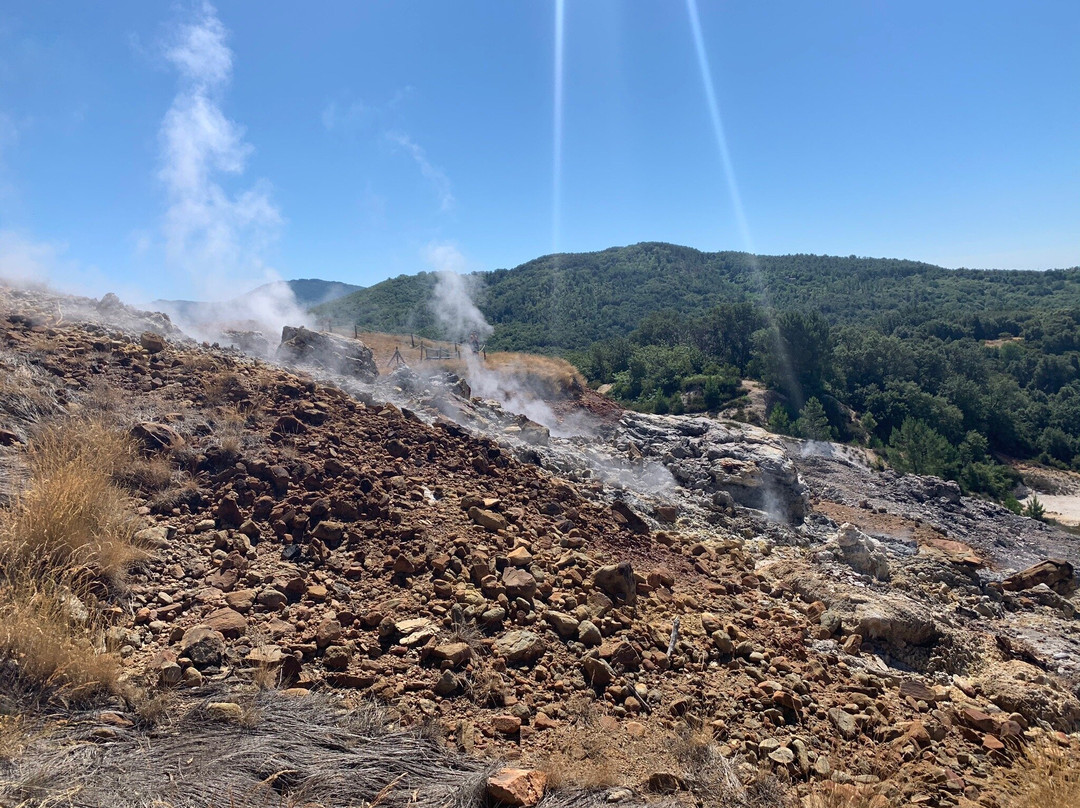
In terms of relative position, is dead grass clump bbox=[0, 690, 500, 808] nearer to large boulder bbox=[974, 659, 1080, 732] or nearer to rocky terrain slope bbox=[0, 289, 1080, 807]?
rocky terrain slope bbox=[0, 289, 1080, 807]

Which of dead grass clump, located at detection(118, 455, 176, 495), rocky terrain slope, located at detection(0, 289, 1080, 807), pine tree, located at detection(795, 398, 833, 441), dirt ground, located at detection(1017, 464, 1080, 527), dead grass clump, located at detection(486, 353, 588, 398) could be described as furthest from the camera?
pine tree, located at detection(795, 398, 833, 441)

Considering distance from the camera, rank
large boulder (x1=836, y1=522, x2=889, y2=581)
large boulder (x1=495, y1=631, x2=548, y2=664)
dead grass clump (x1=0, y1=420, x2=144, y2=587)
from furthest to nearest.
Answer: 1. large boulder (x1=836, y1=522, x2=889, y2=581)
2. large boulder (x1=495, y1=631, x2=548, y2=664)
3. dead grass clump (x1=0, y1=420, x2=144, y2=587)

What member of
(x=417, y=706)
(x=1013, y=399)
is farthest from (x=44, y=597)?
(x=1013, y=399)

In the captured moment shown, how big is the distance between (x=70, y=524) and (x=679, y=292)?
6770cm

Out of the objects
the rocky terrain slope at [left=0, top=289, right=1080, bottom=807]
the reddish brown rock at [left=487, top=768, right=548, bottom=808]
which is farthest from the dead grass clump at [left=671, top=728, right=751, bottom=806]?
the reddish brown rock at [left=487, top=768, right=548, bottom=808]

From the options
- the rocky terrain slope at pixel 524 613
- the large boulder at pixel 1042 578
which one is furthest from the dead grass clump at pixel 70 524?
the large boulder at pixel 1042 578

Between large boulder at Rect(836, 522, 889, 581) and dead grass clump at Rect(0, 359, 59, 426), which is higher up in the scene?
dead grass clump at Rect(0, 359, 59, 426)

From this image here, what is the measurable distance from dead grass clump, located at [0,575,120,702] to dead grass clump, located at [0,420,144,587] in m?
0.27

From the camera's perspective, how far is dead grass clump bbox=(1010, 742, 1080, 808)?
2119 mm

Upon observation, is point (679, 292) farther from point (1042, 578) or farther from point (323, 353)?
point (1042, 578)

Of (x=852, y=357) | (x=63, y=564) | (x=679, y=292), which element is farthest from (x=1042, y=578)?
(x=679, y=292)

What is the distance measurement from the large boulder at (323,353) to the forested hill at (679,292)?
1137 inches

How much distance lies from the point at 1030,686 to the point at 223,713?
465 cm

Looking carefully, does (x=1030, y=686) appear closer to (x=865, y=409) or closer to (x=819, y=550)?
(x=819, y=550)
